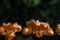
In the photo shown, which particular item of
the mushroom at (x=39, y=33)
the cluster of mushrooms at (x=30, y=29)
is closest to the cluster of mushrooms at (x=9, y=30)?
the cluster of mushrooms at (x=30, y=29)

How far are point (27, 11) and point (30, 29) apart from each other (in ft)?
0.58

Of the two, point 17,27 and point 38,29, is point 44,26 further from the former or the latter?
point 17,27

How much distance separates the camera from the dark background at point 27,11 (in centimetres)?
182

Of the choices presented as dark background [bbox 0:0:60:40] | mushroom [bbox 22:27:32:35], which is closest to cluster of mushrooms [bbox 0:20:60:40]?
mushroom [bbox 22:27:32:35]

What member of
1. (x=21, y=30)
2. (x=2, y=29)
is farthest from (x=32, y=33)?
(x=2, y=29)

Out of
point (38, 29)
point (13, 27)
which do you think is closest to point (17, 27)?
point (13, 27)

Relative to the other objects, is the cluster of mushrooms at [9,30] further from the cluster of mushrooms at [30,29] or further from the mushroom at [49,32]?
the mushroom at [49,32]

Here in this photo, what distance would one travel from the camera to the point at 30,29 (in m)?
1.70

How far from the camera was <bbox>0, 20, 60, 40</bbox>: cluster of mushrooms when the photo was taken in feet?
5.49

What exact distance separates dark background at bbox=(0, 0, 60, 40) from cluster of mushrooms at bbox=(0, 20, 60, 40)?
0.12 meters

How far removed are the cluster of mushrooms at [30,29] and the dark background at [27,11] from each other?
119 mm

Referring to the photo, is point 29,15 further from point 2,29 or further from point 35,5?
point 2,29

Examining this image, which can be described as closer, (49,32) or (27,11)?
(49,32)

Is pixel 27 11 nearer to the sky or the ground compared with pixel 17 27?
nearer to the sky
